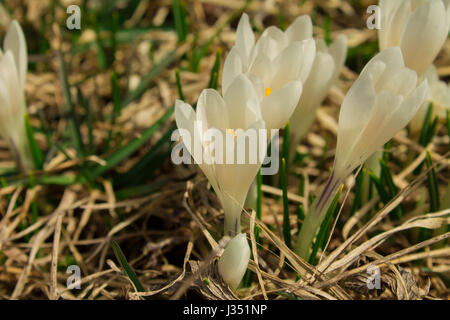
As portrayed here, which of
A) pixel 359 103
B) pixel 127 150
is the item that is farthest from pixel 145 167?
pixel 359 103

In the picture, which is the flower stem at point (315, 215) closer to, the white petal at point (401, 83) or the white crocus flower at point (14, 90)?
the white petal at point (401, 83)

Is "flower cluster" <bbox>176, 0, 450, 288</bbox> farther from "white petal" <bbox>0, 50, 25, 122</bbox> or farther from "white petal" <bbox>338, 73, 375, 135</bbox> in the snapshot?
"white petal" <bbox>0, 50, 25, 122</bbox>

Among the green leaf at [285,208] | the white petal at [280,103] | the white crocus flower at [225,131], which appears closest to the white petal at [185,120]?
the white crocus flower at [225,131]

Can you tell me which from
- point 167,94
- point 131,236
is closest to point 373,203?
point 131,236

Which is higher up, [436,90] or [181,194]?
[436,90]
